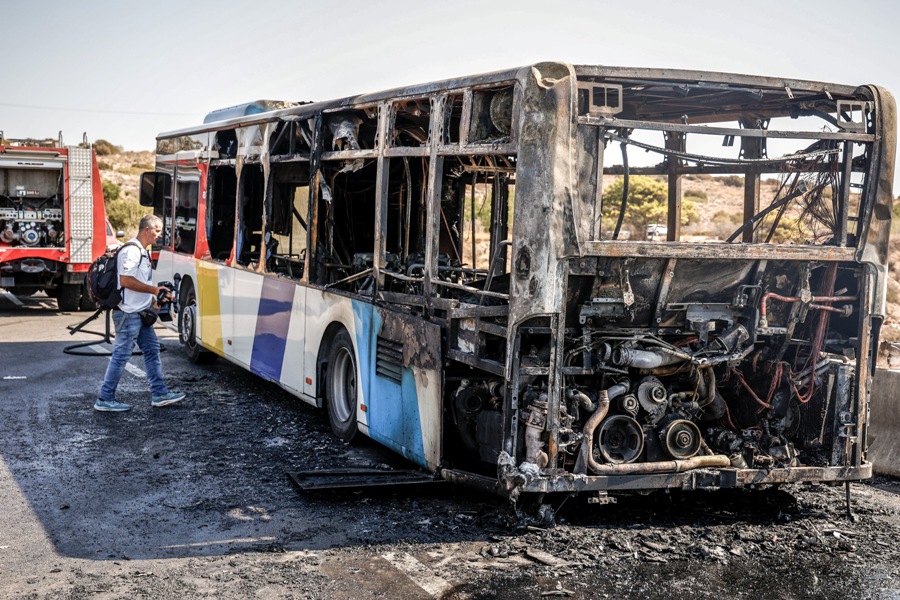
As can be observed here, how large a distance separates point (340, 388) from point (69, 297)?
1202 centimetres

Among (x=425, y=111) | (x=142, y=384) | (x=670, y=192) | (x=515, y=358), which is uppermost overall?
(x=425, y=111)

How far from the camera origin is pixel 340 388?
352 inches

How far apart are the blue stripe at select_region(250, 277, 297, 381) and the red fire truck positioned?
943 cm

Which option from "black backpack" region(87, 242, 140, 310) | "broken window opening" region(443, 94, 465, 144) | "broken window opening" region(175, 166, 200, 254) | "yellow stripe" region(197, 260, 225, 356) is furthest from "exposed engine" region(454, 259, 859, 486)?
"broken window opening" region(175, 166, 200, 254)

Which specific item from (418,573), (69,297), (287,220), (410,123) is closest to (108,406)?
(287,220)

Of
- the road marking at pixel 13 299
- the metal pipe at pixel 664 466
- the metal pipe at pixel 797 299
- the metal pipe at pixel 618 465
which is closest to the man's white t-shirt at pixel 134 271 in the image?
the metal pipe at pixel 618 465

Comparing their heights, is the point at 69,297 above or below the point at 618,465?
below

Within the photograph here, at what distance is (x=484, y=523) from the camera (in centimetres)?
655

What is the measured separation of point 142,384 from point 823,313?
25.0 feet

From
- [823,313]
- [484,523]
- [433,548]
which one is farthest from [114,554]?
[823,313]

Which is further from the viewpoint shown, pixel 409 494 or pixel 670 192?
pixel 670 192

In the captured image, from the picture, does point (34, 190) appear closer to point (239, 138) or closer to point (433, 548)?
point (239, 138)

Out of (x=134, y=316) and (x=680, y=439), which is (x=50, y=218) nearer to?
(x=134, y=316)

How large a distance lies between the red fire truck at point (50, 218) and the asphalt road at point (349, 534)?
10.3 metres
